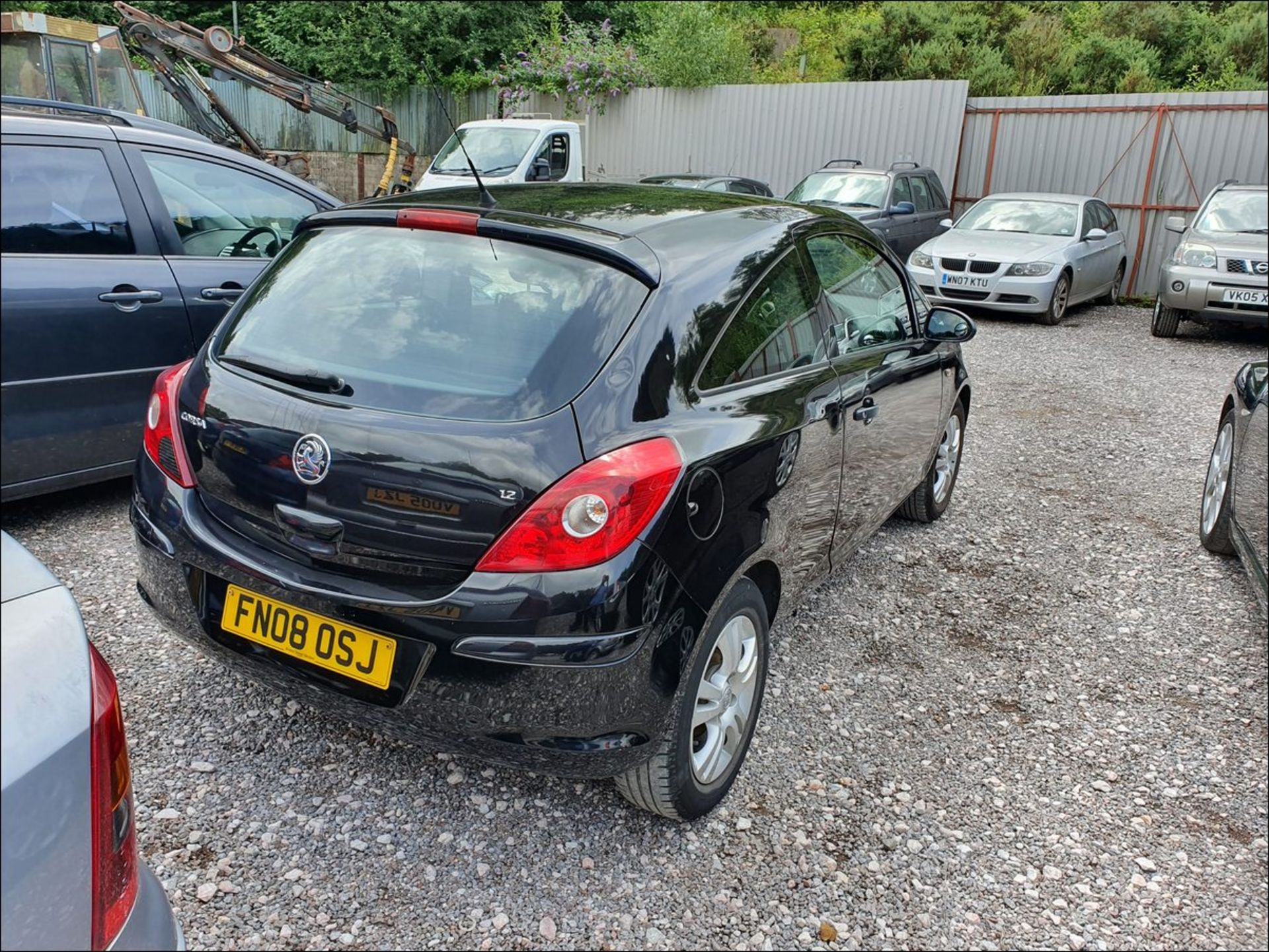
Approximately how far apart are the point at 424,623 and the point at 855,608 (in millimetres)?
2280

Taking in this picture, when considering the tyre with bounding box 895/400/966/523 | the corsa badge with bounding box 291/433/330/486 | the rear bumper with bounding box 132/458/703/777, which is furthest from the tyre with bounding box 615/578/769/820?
the tyre with bounding box 895/400/966/523

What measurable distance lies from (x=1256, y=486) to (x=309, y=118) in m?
21.9

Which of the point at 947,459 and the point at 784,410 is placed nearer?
the point at 784,410

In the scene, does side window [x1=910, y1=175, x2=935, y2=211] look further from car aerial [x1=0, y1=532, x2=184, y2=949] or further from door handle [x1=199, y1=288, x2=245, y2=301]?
car aerial [x1=0, y1=532, x2=184, y2=949]

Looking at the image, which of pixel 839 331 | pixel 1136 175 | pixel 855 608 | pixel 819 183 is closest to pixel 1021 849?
pixel 855 608

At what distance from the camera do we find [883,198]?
1230 centimetres

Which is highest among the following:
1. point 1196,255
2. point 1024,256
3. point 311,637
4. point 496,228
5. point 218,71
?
point 218,71

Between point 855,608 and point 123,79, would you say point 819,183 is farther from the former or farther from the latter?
A: point 123,79

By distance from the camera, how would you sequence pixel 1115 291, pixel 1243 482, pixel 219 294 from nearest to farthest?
pixel 1243 482, pixel 219 294, pixel 1115 291

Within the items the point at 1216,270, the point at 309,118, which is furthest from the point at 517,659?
the point at 309,118

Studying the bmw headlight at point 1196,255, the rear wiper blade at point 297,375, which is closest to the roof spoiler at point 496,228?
the rear wiper blade at point 297,375

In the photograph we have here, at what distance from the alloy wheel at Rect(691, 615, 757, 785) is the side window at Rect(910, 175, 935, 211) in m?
11.6

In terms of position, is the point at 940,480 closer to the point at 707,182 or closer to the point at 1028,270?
the point at 1028,270

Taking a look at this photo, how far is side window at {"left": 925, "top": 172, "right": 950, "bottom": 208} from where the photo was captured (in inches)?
543
